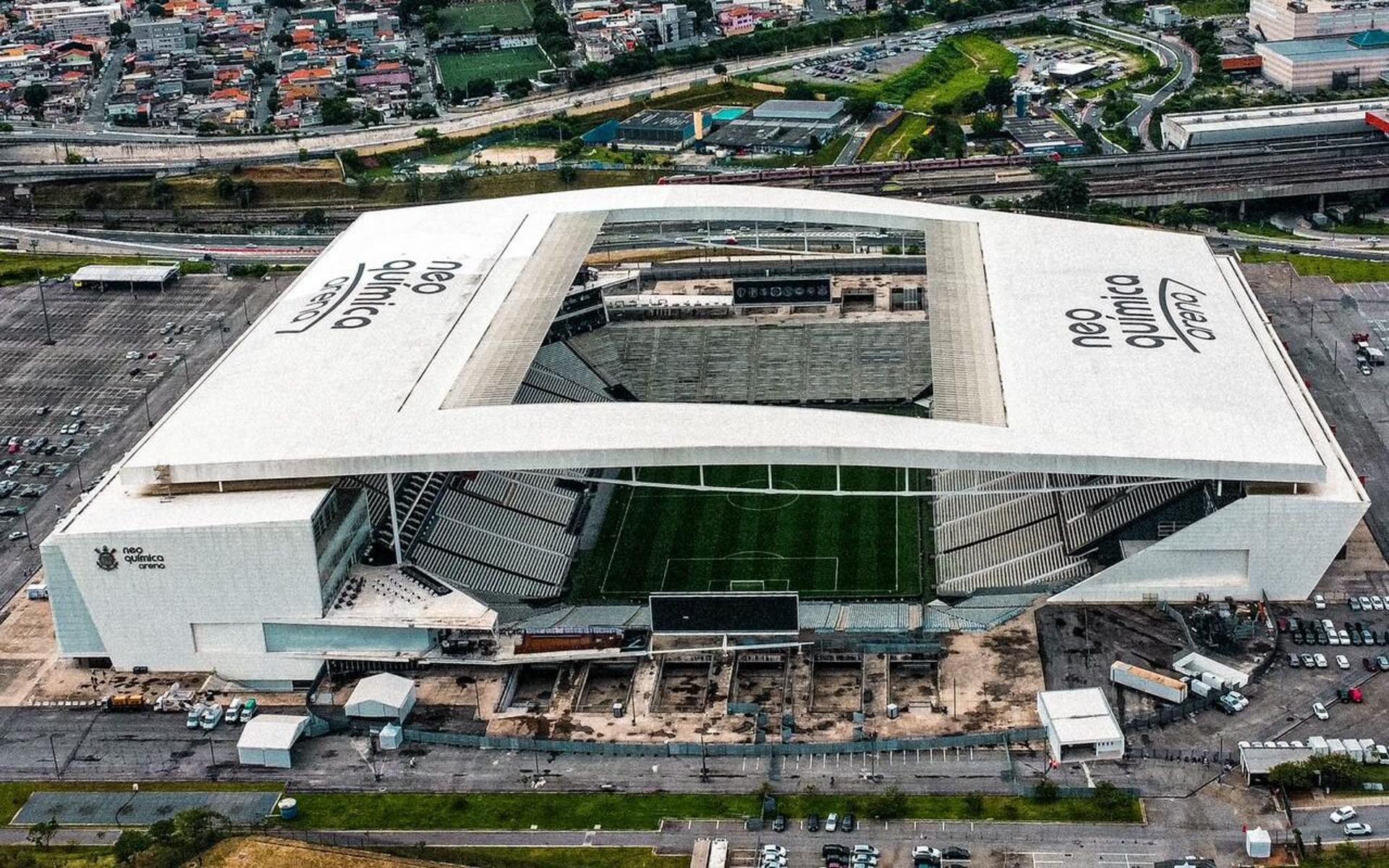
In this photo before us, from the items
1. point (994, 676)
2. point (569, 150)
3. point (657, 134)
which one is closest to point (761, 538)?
point (994, 676)

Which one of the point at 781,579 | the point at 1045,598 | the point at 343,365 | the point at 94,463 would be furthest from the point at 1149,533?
the point at 94,463

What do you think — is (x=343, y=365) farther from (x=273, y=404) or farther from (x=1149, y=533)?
(x=1149, y=533)

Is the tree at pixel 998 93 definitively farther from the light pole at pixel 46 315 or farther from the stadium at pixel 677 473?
the light pole at pixel 46 315

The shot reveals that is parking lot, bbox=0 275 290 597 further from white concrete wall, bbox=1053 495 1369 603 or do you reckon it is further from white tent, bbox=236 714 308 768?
white concrete wall, bbox=1053 495 1369 603

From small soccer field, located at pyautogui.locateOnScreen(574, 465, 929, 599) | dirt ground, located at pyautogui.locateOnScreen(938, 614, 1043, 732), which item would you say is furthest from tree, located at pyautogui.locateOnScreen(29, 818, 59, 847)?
dirt ground, located at pyautogui.locateOnScreen(938, 614, 1043, 732)

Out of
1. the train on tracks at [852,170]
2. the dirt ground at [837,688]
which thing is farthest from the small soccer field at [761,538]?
the train on tracks at [852,170]

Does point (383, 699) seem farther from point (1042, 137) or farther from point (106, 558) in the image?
point (1042, 137)
